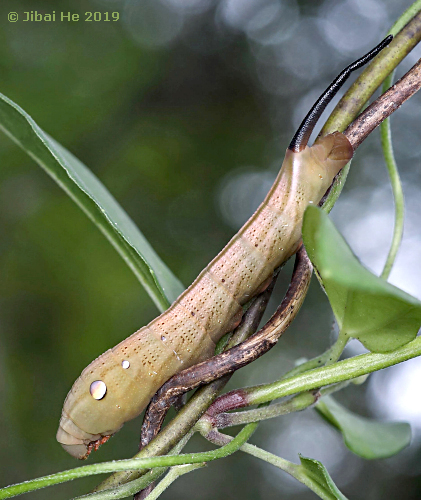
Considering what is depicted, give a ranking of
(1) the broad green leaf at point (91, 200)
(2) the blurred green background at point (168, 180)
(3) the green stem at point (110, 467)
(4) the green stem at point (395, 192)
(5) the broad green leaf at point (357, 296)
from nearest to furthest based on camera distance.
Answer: (5) the broad green leaf at point (357, 296), (3) the green stem at point (110, 467), (1) the broad green leaf at point (91, 200), (4) the green stem at point (395, 192), (2) the blurred green background at point (168, 180)

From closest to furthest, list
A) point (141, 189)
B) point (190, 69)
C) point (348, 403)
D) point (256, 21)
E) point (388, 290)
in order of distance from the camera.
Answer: point (388, 290) → point (141, 189) → point (190, 69) → point (256, 21) → point (348, 403)

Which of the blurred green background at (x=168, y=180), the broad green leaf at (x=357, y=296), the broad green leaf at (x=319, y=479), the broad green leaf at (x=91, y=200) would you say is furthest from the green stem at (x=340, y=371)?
the blurred green background at (x=168, y=180)

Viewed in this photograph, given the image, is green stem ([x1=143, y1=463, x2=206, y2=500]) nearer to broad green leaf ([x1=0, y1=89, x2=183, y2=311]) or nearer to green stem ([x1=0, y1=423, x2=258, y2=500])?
green stem ([x1=0, y1=423, x2=258, y2=500])

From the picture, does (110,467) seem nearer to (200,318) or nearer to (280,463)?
(280,463)

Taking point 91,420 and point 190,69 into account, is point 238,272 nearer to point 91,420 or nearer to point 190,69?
point 91,420

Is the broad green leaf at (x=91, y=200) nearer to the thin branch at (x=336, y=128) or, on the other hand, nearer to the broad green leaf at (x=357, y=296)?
the thin branch at (x=336, y=128)

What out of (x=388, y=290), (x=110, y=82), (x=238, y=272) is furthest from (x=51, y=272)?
(x=388, y=290)

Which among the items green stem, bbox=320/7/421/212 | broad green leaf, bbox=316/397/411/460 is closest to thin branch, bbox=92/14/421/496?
green stem, bbox=320/7/421/212
